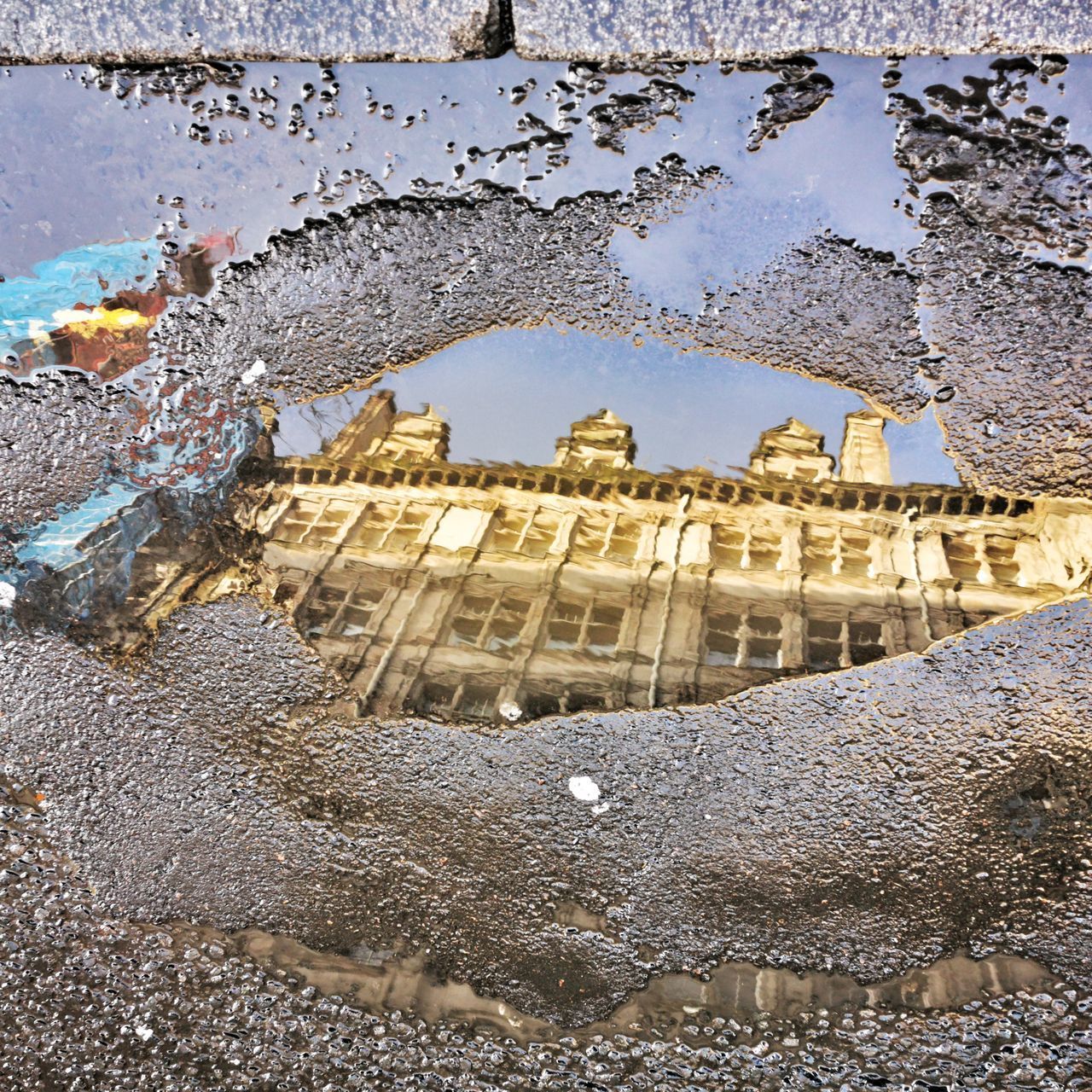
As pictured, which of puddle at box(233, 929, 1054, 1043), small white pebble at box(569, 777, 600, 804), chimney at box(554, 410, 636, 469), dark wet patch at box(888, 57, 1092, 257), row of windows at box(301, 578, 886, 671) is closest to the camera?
puddle at box(233, 929, 1054, 1043)

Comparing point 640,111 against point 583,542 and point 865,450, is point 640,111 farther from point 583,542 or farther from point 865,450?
point 583,542

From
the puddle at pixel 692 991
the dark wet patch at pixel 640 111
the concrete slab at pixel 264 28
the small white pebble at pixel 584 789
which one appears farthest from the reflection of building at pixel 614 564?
the concrete slab at pixel 264 28

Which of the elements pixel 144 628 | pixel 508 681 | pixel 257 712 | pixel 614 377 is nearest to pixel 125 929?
pixel 257 712

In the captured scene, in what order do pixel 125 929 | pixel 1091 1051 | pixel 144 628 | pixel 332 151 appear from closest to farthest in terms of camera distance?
pixel 1091 1051 → pixel 125 929 → pixel 144 628 → pixel 332 151

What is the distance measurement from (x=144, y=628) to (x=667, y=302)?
2481 millimetres

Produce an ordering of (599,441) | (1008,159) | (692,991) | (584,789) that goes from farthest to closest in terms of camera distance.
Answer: (599,441) < (1008,159) < (584,789) < (692,991)

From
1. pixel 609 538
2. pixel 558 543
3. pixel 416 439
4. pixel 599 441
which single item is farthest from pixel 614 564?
pixel 416 439

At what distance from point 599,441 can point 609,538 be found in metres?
0.41

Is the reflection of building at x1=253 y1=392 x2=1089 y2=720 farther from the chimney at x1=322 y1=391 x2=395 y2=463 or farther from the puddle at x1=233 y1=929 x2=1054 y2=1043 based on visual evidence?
the puddle at x1=233 y1=929 x2=1054 y2=1043

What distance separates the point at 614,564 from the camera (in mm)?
3053

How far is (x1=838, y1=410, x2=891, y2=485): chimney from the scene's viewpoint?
3047mm

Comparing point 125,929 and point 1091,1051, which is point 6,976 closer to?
point 125,929

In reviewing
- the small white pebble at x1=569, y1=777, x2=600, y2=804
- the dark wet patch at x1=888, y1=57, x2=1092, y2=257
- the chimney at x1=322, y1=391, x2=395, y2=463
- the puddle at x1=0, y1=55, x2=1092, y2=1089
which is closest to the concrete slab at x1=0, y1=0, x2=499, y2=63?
the puddle at x1=0, y1=55, x2=1092, y2=1089

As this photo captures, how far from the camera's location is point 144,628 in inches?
120
